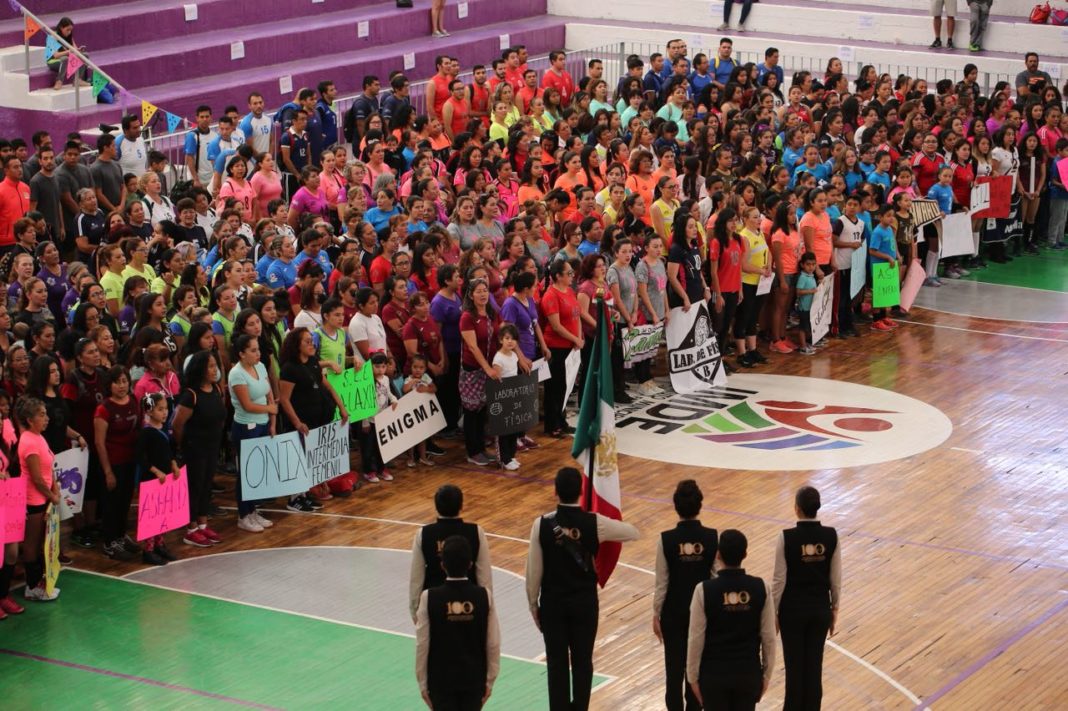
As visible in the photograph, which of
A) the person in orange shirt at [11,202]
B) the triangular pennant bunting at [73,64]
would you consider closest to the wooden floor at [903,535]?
the person in orange shirt at [11,202]

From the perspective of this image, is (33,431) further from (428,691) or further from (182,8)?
(182,8)

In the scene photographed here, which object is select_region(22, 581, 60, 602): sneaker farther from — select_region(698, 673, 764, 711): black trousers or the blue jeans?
select_region(698, 673, 764, 711): black trousers

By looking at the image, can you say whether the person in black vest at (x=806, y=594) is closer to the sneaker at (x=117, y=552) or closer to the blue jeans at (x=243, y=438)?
the blue jeans at (x=243, y=438)

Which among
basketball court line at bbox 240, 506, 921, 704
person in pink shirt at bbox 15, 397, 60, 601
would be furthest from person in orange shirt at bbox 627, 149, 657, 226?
person in pink shirt at bbox 15, 397, 60, 601

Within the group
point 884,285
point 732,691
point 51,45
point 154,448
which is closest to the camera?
point 732,691

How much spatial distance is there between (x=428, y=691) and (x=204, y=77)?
17.8 meters

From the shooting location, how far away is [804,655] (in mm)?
9406

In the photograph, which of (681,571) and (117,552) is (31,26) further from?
(681,571)

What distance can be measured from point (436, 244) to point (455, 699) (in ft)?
23.4

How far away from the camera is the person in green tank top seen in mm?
13562

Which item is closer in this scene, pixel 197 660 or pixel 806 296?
pixel 197 660

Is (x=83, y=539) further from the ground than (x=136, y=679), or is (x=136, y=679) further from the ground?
(x=83, y=539)

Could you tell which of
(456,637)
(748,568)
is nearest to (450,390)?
(748,568)

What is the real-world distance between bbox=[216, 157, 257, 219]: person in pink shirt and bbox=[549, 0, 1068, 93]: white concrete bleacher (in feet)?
49.1
